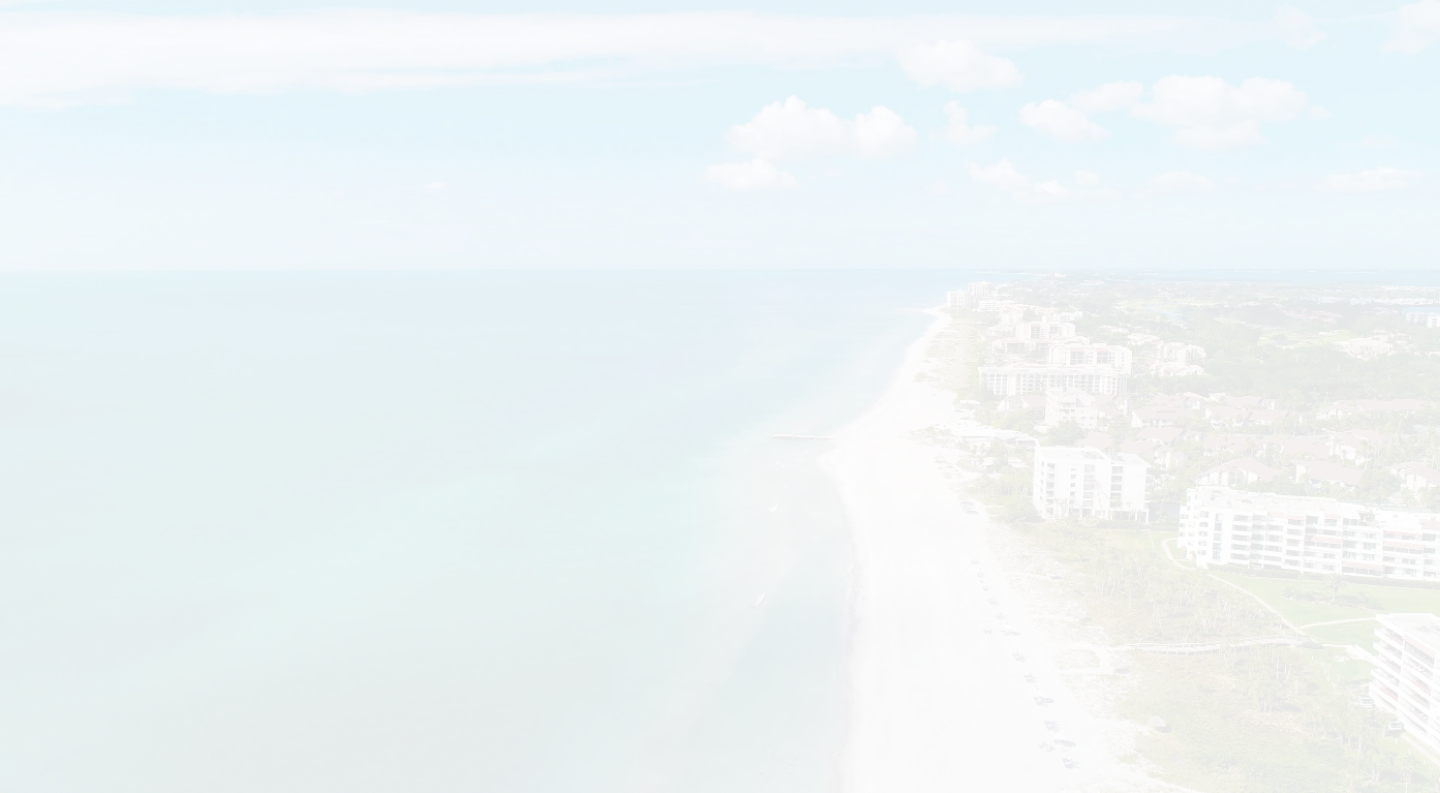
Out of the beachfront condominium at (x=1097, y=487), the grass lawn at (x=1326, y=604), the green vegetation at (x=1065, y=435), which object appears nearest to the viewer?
the grass lawn at (x=1326, y=604)

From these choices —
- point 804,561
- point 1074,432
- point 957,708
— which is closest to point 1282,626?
point 957,708

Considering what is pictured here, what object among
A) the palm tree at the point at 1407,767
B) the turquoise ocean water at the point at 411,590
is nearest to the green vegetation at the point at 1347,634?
the palm tree at the point at 1407,767

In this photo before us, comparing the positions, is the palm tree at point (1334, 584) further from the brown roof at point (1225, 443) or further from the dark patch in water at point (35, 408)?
the dark patch in water at point (35, 408)

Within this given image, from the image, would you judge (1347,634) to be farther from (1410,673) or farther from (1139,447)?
(1139,447)

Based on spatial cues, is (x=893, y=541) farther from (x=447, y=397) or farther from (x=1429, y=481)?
(x=447, y=397)

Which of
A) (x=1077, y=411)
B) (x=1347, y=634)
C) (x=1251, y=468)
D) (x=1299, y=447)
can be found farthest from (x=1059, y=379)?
(x=1347, y=634)

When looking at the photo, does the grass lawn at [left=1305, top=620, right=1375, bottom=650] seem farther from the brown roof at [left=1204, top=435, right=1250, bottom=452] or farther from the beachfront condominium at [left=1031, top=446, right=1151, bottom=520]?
the brown roof at [left=1204, top=435, right=1250, bottom=452]
